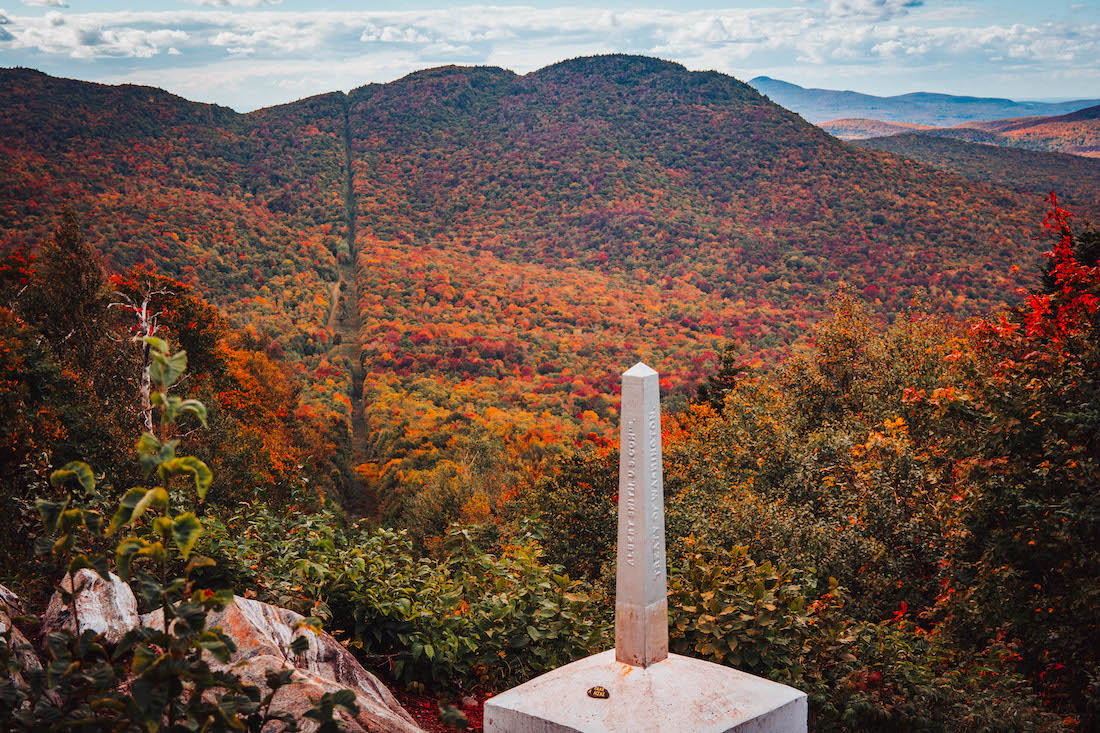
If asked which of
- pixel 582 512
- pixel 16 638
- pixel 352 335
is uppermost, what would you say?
pixel 16 638

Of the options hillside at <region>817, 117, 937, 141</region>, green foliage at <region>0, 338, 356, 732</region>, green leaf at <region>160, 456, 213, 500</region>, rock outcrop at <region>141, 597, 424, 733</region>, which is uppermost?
hillside at <region>817, 117, 937, 141</region>

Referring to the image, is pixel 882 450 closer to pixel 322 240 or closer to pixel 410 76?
pixel 322 240

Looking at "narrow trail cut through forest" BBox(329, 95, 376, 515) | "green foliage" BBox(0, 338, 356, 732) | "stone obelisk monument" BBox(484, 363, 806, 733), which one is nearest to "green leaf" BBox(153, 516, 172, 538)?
"green foliage" BBox(0, 338, 356, 732)

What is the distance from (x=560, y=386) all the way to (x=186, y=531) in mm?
50154

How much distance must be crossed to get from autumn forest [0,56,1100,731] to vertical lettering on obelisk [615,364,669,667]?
2.82 feet

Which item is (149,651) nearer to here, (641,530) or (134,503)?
(134,503)

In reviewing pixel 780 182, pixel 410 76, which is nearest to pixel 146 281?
pixel 780 182

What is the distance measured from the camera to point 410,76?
141375 mm

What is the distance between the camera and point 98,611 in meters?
5.18

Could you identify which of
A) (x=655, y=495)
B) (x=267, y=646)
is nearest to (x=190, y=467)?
(x=267, y=646)

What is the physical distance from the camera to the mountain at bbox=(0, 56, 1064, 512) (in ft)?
161

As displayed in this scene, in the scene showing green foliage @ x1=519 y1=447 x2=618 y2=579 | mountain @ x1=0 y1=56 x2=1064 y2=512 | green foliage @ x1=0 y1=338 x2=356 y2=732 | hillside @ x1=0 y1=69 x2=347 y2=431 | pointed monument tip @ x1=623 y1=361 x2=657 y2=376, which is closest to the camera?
green foliage @ x1=0 y1=338 x2=356 y2=732

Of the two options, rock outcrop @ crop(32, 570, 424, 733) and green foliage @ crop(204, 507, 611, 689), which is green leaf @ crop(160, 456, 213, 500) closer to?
rock outcrop @ crop(32, 570, 424, 733)

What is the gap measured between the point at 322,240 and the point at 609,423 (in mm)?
47724
